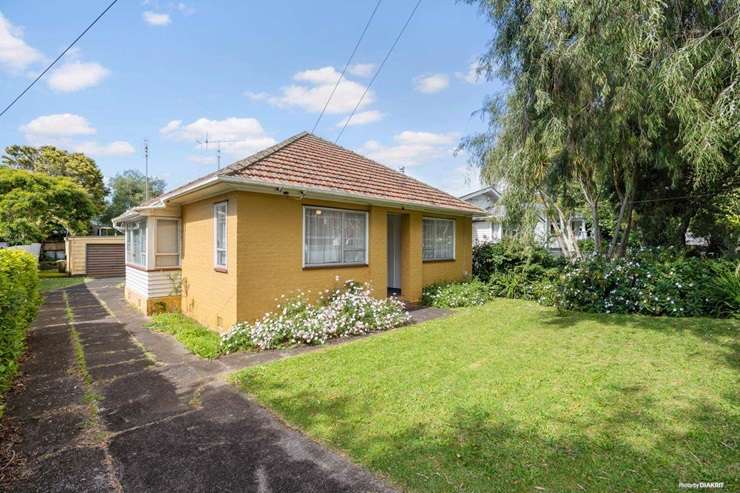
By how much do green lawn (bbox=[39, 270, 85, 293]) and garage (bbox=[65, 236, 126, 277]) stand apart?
2.23ft

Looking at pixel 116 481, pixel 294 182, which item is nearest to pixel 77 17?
pixel 294 182

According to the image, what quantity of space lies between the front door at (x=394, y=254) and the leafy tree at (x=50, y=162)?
106 feet

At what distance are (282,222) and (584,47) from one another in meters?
6.27

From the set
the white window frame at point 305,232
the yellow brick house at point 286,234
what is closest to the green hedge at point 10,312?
the yellow brick house at point 286,234

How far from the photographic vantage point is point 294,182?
25.0ft

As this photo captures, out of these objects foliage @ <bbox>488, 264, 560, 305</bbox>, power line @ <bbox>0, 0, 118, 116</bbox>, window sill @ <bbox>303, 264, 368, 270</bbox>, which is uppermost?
power line @ <bbox>0, 0, 118, 116</bbox>

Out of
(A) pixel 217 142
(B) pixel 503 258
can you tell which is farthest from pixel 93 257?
(B) pixel 503 258

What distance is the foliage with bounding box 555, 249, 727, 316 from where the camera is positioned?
319 inches

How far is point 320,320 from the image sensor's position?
7.26m

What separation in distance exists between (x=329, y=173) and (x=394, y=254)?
359 centimetres

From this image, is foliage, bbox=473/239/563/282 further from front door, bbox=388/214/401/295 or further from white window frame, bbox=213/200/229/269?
white window frame, bbox=213/200/229/269

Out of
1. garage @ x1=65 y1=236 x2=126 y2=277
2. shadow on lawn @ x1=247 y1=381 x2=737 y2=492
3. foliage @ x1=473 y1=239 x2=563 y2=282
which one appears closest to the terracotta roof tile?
foliage @ x1=473 y1=239 x2=563 y2=282

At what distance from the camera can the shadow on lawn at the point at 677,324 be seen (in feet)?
19.6

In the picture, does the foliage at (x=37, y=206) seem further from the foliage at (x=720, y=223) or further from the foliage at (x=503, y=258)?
the foliage at (x=720, y=223)
